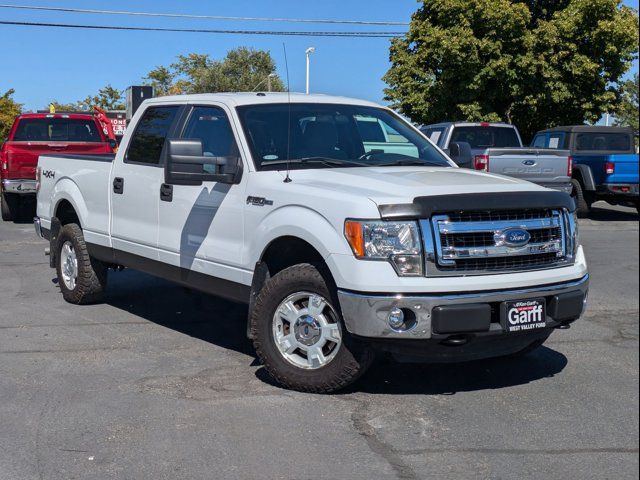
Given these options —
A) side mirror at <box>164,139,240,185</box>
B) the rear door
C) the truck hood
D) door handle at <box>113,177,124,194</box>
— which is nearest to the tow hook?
the truck hood

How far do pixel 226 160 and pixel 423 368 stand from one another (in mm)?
2090

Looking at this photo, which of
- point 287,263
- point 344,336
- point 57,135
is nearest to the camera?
point 344,336

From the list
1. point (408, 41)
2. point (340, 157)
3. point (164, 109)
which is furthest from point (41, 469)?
point (408, 41)

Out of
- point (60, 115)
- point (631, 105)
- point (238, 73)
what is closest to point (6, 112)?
point (238, 73)

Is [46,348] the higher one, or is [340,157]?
[340,157]

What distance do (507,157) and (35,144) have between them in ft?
29.2

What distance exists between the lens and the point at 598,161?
17234mm

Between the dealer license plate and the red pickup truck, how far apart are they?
1242cm

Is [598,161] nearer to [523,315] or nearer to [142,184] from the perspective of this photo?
[142,184]

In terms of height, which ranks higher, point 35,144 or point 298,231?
point 35,144

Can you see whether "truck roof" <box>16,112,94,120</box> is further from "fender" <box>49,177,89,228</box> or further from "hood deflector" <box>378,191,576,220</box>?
"hood deflector" <box>378,191,576,220</box>

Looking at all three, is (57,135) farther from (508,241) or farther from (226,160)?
(508,241)

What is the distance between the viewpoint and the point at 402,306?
16.3 ft

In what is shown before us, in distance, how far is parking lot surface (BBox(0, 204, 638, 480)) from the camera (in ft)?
14.2
